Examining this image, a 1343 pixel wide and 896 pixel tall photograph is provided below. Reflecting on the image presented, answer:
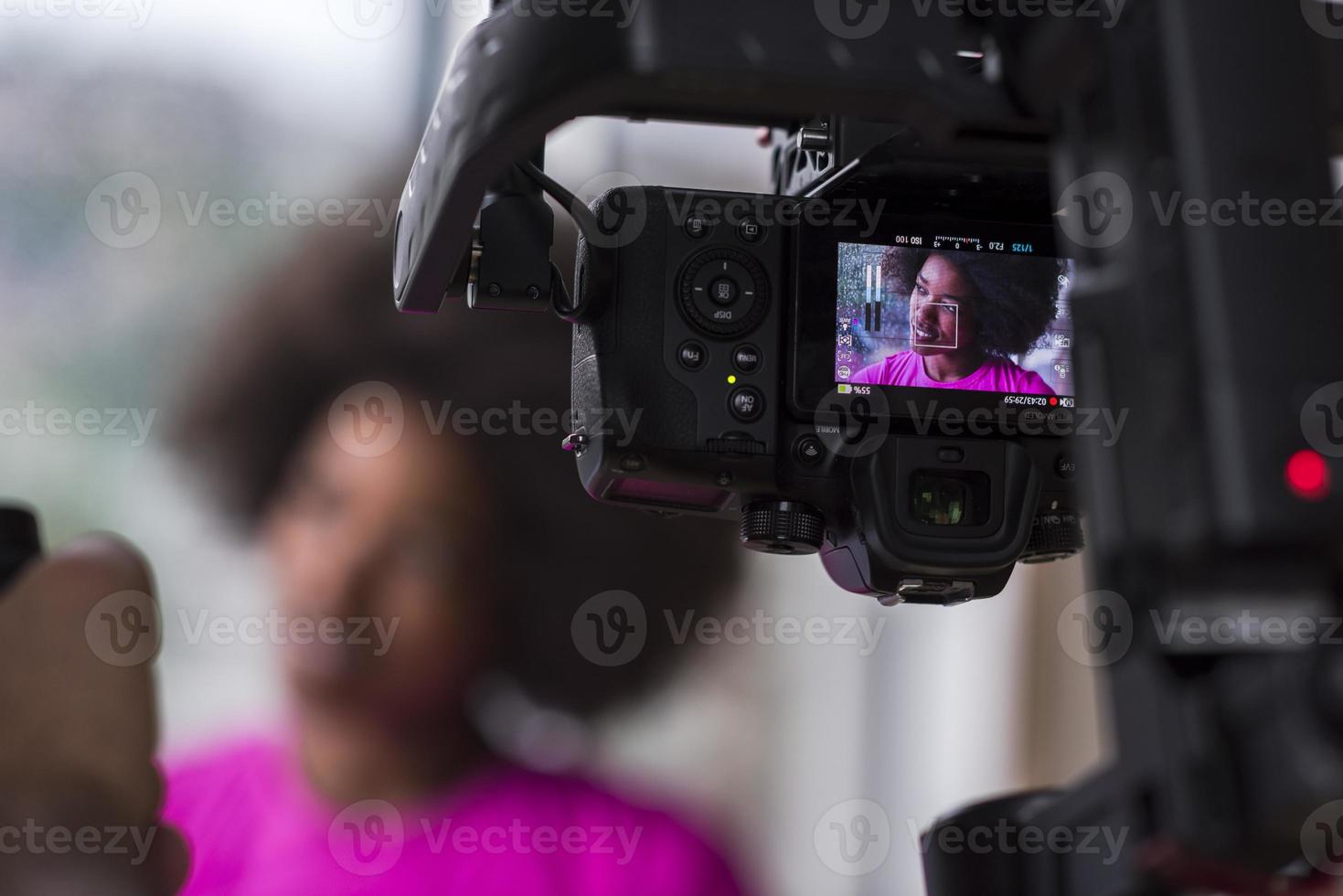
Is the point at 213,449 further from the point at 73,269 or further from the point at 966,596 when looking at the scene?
the point at 966,596

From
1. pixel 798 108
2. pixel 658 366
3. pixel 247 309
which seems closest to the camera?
pixel 798 108

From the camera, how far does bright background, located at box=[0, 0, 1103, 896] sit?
162 cm

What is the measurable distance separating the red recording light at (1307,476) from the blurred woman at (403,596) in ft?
4.51

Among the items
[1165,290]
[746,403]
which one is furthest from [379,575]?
[1165,290]

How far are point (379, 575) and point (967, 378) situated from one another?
3.84ft

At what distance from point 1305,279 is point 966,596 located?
366 millimetres

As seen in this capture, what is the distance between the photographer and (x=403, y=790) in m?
1.68

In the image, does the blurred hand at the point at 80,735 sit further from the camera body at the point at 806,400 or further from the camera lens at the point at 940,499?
the camera lens at the point at 940,499

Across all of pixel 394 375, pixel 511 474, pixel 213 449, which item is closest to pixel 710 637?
pixel 511 474

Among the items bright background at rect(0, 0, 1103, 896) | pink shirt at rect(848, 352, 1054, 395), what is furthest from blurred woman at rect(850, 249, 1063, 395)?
bright background at rect(0, 0, 1103, 896)

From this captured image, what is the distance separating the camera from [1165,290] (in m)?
0.40

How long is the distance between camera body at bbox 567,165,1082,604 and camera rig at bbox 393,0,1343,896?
210 mm

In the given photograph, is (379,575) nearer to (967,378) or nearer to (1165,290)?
(967,378)

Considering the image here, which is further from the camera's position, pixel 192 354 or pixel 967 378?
pixel 192 354
